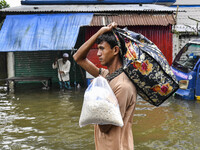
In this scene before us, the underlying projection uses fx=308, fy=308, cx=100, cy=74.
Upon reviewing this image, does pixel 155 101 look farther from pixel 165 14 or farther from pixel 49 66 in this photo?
pixel 49 66

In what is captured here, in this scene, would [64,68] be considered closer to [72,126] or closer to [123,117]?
[72,126]

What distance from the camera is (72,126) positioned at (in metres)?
7.01

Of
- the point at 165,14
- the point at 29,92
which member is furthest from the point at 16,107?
the point at 165,14

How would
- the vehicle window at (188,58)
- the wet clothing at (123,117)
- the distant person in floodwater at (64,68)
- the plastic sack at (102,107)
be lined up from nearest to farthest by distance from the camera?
1. the plastic sack at (102,107)
2. the wet clothing at (123,117)
3. the vehicle window at (188,58)
4. the distant person in floodwater at (64,68)

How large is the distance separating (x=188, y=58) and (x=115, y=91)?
8.30 meters

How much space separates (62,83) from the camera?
515 inches

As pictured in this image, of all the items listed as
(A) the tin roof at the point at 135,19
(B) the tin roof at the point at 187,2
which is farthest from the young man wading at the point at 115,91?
(B) the tin roof at the point at 187,2

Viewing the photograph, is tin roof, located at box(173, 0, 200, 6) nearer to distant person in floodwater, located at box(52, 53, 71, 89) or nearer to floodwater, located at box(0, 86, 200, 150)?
distant person in floodwater, located at box(52, 53, 71, 89)

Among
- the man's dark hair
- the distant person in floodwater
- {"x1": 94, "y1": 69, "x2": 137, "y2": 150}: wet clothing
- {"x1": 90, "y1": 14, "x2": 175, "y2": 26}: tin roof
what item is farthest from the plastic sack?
the distant person in floodwater

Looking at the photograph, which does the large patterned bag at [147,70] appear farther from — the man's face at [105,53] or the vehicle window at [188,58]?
the vehicle window at [188,58]

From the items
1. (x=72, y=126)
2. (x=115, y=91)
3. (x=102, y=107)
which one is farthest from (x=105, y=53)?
(x=72, y=126)

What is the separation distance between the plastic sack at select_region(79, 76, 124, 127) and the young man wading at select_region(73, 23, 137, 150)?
0.09 m

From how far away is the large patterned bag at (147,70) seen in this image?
2.19m

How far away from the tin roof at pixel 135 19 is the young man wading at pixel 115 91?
33.3 feet
